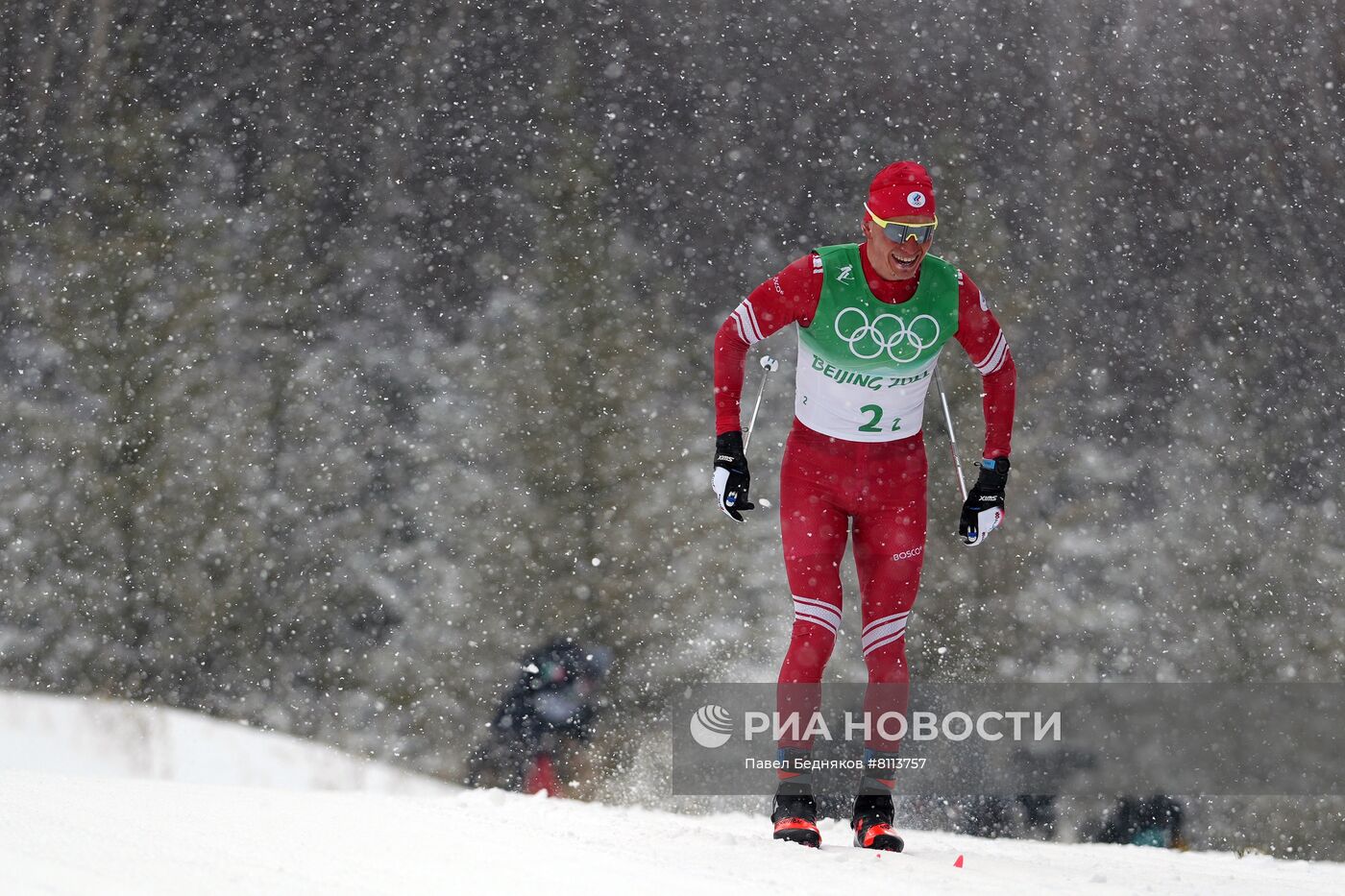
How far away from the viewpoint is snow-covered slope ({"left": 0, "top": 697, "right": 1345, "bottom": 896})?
7.35 ft

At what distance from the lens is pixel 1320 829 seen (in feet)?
16.2

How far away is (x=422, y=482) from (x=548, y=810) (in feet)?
6.39

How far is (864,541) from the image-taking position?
3676mm

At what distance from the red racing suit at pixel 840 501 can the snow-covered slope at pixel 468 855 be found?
63 cm

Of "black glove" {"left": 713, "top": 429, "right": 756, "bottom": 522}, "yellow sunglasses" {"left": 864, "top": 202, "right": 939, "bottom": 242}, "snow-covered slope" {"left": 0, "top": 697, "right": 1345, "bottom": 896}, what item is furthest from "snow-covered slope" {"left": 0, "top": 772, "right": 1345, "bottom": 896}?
"yellow sunglasses" {"left": 864, "top": 202, "right": 939, "bottom": 242}

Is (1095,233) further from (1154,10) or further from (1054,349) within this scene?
(1154,10)

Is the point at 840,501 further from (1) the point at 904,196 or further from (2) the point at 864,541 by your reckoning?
(1) the point at 904,196

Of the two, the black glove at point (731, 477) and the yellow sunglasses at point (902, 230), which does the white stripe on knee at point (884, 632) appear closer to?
the black glove at point (731, 477)

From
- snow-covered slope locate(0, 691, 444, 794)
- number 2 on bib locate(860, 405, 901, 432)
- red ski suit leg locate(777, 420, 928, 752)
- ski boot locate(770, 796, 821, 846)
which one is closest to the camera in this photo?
ski boot locate(770, 796, 821, 846)

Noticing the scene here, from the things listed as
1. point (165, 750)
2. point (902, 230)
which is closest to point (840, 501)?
point (902, 230)

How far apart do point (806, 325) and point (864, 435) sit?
410mm

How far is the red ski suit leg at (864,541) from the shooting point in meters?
3.52

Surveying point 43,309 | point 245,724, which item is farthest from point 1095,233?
point 43,309
